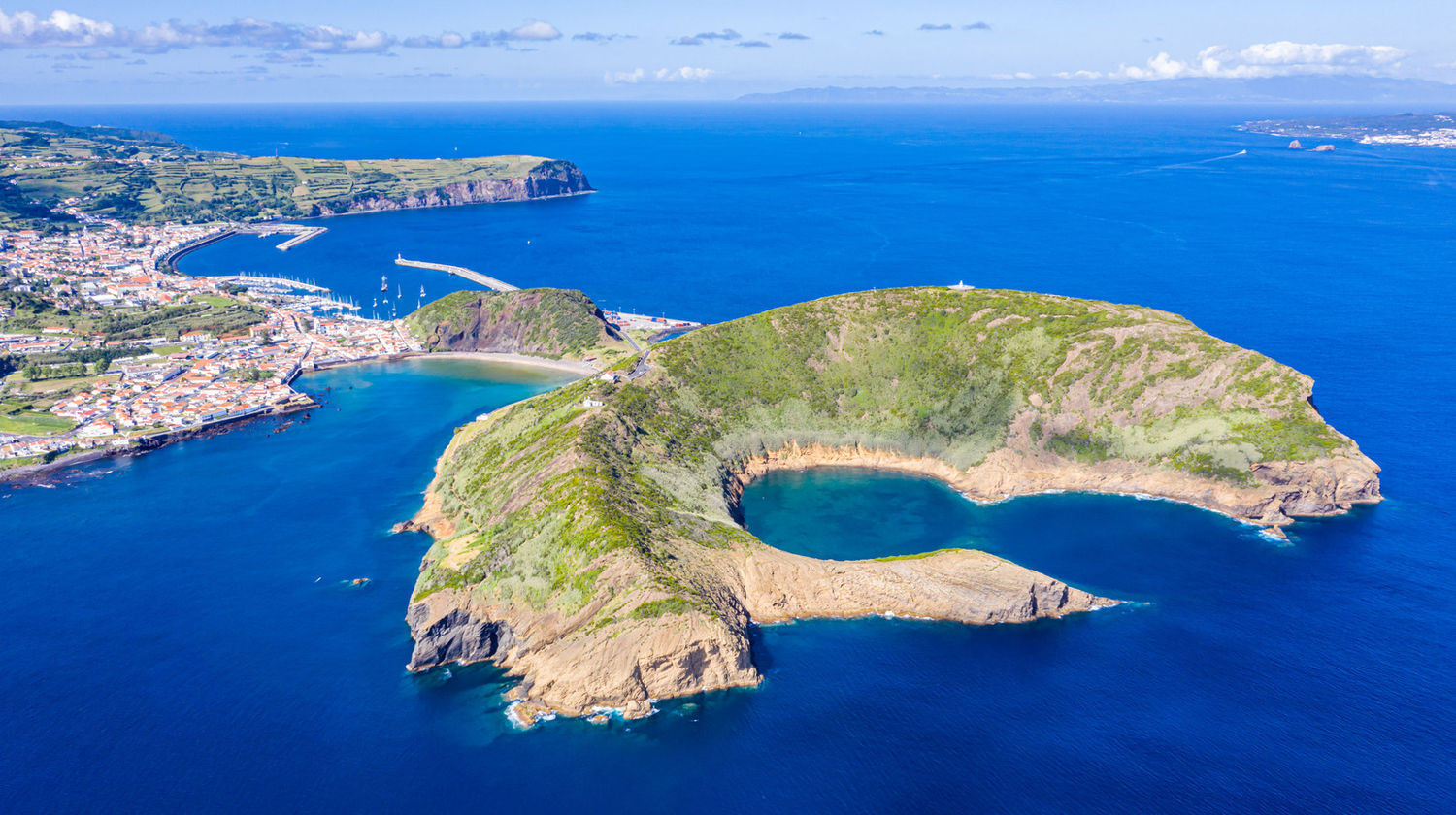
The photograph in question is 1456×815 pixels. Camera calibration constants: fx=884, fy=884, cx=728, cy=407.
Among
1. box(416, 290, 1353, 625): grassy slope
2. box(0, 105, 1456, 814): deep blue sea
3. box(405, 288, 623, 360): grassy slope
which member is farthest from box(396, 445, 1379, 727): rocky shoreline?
box(405, 288, 623, 360): grassy slope

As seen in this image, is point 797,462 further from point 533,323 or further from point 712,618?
point 533,323

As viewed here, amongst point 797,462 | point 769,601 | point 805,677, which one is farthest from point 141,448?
point 805,677

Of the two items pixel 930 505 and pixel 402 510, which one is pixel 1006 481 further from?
pixel 402 510

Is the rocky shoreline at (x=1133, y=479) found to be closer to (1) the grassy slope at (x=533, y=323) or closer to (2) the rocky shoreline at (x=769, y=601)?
(2) the rocky shoreline at (x=769, y=601)

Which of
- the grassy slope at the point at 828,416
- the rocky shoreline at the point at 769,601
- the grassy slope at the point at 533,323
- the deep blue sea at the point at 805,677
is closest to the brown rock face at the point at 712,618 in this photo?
the rocky shoreline at the point at 769,601

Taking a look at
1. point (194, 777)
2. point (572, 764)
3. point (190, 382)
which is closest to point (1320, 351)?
point (572, 764)

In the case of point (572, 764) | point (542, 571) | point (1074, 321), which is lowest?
point (572, 764)
